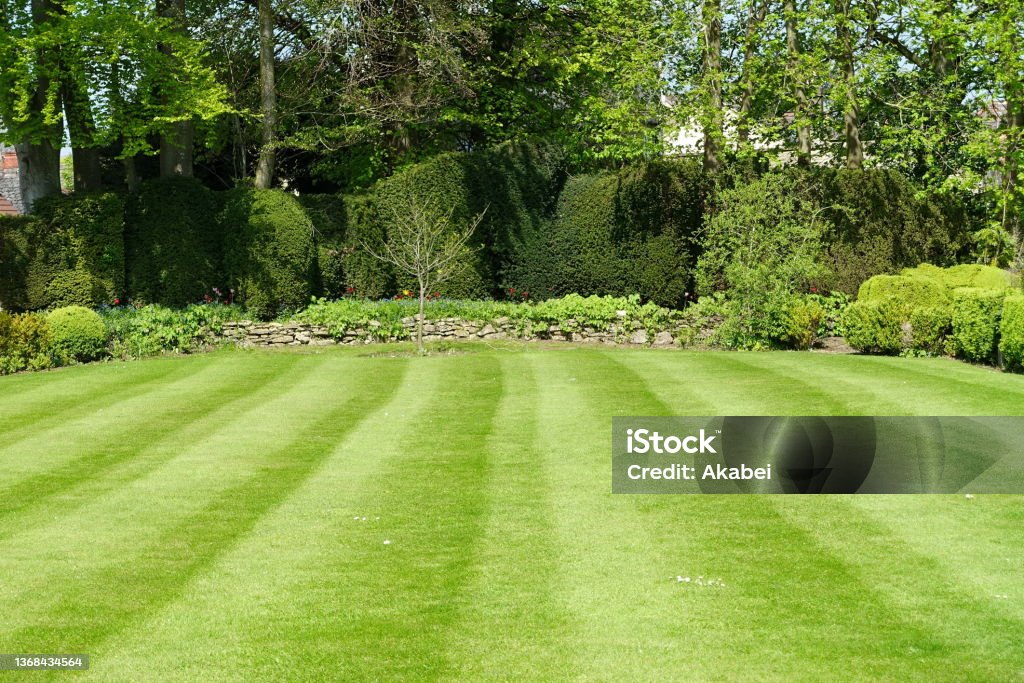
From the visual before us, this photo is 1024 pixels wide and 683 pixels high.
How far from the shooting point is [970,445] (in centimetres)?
1046

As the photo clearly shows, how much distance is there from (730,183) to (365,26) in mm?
9576

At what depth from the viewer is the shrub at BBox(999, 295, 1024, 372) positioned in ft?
50.8

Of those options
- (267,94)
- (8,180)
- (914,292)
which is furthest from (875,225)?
(8,180)

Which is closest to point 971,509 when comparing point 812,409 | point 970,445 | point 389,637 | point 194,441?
point 970,445

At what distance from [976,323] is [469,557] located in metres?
12.2

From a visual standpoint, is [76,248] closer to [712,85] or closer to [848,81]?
[712,85]

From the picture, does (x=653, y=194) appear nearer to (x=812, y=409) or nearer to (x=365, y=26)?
(x=365, y=26)

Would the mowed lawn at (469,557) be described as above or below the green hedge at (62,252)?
below

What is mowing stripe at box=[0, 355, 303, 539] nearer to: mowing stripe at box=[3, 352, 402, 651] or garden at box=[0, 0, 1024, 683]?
garden at box=[0, 0, 1024, 683]

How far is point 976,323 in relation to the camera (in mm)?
16922

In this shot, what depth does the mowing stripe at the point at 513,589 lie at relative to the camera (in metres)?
5.85

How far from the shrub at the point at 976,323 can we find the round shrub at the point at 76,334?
15284 millimetres

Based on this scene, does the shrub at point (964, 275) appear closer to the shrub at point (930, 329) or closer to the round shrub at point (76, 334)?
the shrub at point (930, 329)

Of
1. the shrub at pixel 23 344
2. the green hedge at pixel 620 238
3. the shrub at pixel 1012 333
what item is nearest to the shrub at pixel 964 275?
the shrub at pixel 1012 333
